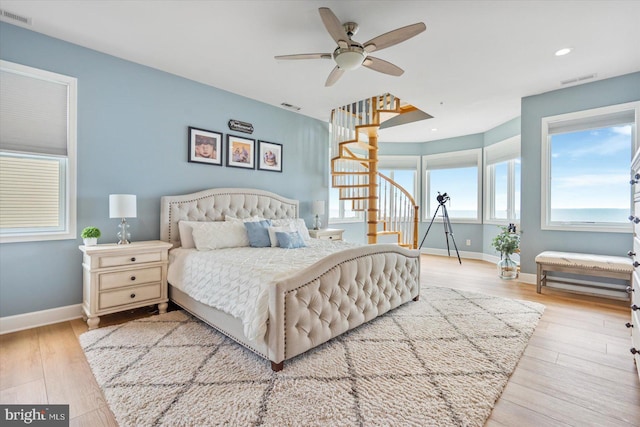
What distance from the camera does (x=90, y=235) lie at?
8.83 ft

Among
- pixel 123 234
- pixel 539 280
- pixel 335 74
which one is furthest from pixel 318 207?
pixel 539 280

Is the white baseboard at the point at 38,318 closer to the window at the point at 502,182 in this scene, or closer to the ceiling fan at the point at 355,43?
the ceiling fan at the point at 355,43

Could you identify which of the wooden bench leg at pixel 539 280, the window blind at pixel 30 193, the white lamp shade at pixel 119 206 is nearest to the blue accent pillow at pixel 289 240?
the white lamp shade at pixel 119 206

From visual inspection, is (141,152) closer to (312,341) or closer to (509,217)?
(312,341)

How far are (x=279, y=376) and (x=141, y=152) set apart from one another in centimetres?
274

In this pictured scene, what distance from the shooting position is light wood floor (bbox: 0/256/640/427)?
1.53 metres

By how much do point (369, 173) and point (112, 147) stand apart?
3557mm

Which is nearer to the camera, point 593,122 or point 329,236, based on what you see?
point 593,122

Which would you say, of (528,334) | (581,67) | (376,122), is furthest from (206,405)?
(581,67)

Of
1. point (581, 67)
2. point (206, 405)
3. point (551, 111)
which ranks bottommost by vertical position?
point (206, 405)

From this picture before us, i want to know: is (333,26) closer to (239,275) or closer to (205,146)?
(239,275)

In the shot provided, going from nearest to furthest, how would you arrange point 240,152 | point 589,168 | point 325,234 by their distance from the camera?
point 589,168
point 240,152
point 325,234

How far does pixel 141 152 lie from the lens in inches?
126

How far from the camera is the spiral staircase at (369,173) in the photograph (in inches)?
191
